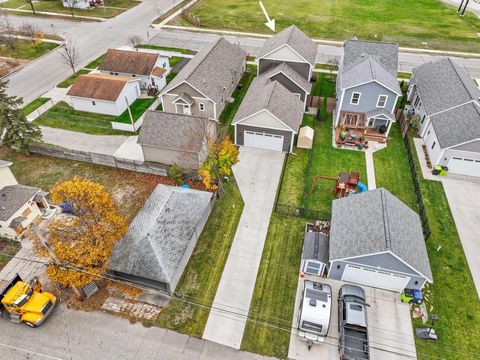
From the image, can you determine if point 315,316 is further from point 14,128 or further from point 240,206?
point 14,128

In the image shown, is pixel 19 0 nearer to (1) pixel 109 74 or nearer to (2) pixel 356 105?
(1) pixel 109 74

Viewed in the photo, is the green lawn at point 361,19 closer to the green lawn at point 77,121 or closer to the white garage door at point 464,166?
the white garage door at point 464,166

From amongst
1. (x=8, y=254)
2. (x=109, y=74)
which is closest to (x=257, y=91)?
(x=109, y=74)

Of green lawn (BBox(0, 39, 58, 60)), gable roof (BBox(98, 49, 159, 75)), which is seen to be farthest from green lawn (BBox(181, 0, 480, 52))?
green lawn (BBox(0, 39, 58, 60))

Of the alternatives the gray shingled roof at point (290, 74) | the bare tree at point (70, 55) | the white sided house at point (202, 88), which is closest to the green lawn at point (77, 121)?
the white sided house at point (202, 88)

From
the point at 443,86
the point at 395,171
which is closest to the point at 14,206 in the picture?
the point at 395,171

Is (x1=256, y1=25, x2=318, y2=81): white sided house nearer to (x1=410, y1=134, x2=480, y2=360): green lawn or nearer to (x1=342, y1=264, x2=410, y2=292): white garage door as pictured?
(x1=410, y1=134, x2=480, y2=360): green lawn
